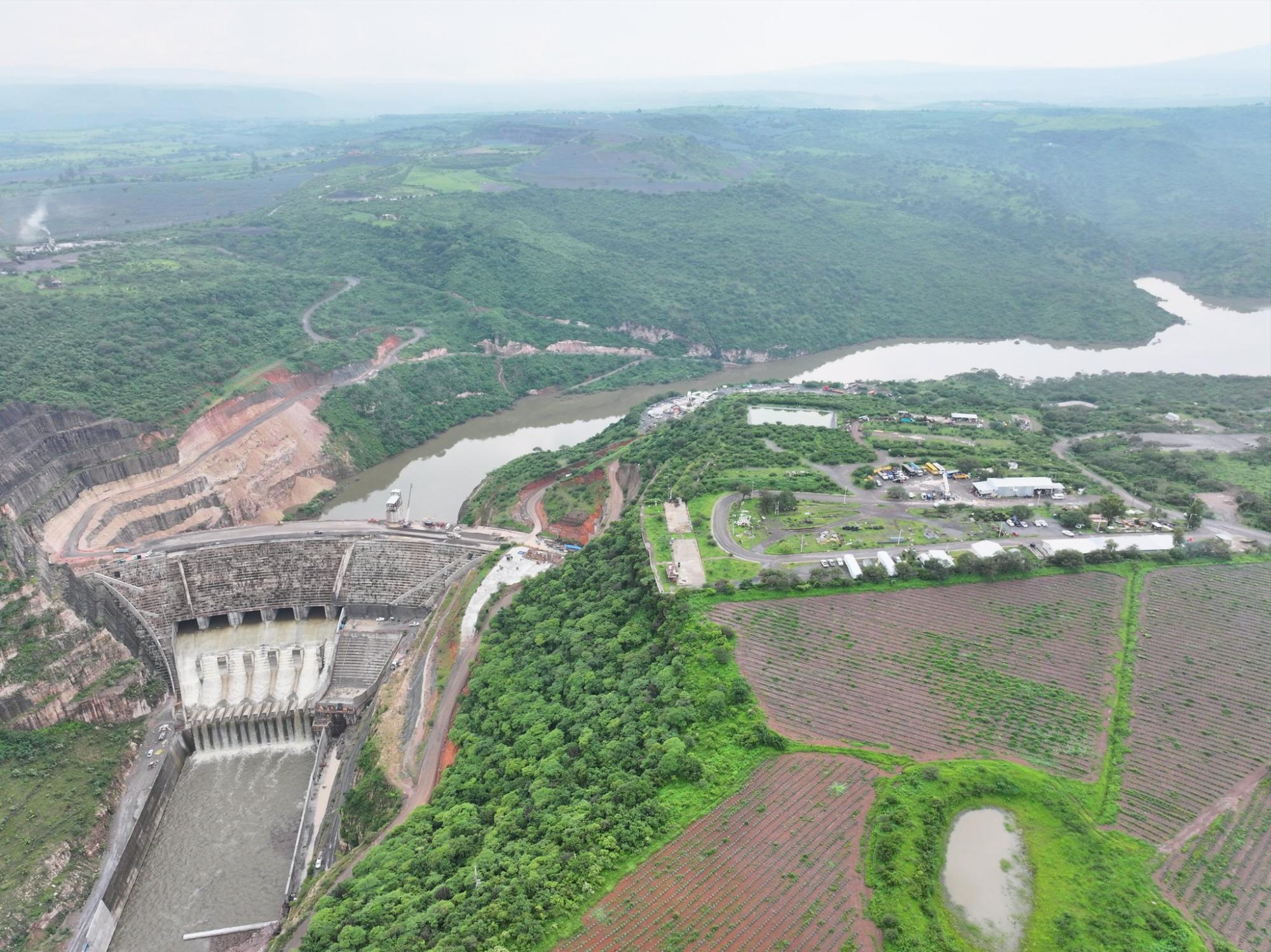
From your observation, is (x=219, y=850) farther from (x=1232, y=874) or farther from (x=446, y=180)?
(x=446, y=180)

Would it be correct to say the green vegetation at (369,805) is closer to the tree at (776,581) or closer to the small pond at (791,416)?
the tree at (776,581)

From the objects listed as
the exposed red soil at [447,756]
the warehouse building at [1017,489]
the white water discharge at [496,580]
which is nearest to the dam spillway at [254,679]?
the white water discharge at [496,580]

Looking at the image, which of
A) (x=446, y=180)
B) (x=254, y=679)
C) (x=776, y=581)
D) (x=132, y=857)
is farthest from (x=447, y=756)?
(x=446, y=180)

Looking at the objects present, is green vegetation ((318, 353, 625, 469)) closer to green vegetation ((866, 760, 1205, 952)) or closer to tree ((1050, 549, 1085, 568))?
tree ((1050, 549, 1085, 568))

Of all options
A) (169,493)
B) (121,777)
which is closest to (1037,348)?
(169,493)

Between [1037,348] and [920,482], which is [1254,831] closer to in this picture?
[920,482]
